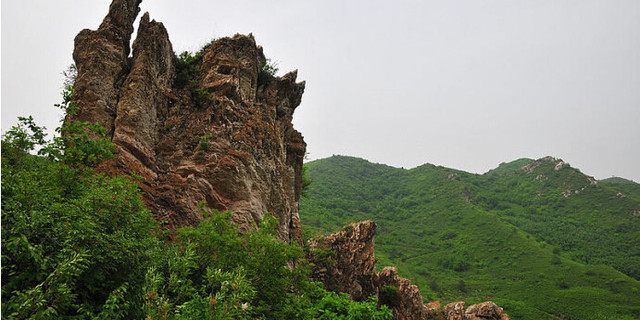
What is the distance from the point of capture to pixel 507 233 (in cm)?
7069

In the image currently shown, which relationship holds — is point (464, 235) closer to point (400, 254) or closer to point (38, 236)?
point (400, 254)

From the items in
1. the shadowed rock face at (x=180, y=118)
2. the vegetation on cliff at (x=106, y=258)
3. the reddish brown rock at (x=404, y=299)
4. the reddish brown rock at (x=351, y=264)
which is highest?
the shadowed rock face at (x=180, y=118)

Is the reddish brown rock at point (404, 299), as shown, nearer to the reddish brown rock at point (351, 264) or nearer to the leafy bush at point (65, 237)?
the reddish brown rock at point (351, 264)

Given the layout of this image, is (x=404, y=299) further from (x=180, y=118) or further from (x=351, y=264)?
(x=180, y=118)

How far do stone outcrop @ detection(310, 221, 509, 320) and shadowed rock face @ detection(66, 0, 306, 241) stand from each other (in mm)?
7051

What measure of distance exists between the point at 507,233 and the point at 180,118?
3040 inches

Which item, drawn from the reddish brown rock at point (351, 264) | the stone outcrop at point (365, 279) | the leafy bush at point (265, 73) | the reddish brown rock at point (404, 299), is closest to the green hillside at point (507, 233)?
the stone outcrop at point (365, 279)

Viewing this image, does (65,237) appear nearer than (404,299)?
Yes

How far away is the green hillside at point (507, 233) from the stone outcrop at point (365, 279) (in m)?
23.7

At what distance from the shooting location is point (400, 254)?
223 ft

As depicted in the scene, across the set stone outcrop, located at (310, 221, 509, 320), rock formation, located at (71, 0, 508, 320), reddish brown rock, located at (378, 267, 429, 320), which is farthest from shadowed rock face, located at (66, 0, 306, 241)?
reddish brown rock, located at (378, 267, 429, 320)

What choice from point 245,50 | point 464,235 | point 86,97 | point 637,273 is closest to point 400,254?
point 464,235

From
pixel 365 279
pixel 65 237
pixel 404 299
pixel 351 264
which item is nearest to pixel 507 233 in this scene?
pixel 404 299

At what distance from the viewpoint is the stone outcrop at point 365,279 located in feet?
75.0
